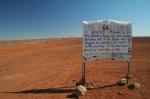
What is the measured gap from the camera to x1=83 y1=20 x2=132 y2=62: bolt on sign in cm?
923

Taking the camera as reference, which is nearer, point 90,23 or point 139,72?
point 90,23

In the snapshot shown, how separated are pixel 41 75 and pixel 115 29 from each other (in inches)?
171

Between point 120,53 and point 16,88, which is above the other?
point 120,53

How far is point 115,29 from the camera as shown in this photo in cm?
926

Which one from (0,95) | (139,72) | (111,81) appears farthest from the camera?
(139,72)

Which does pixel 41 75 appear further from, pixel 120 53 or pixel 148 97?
pixel 148 97

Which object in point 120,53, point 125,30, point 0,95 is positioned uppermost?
point 125,30

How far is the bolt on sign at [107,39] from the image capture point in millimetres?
9234

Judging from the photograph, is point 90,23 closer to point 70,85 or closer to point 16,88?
point 70,85

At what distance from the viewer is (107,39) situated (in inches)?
368

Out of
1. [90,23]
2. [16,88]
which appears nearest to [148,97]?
[90,23]

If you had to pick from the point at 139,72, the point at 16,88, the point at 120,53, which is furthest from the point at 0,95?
the point at 139,72

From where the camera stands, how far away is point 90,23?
30.4 feet

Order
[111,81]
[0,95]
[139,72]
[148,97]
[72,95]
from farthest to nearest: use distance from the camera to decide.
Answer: [139,72]
[111,81]
[0,95]
[72,95]
[148,97]
